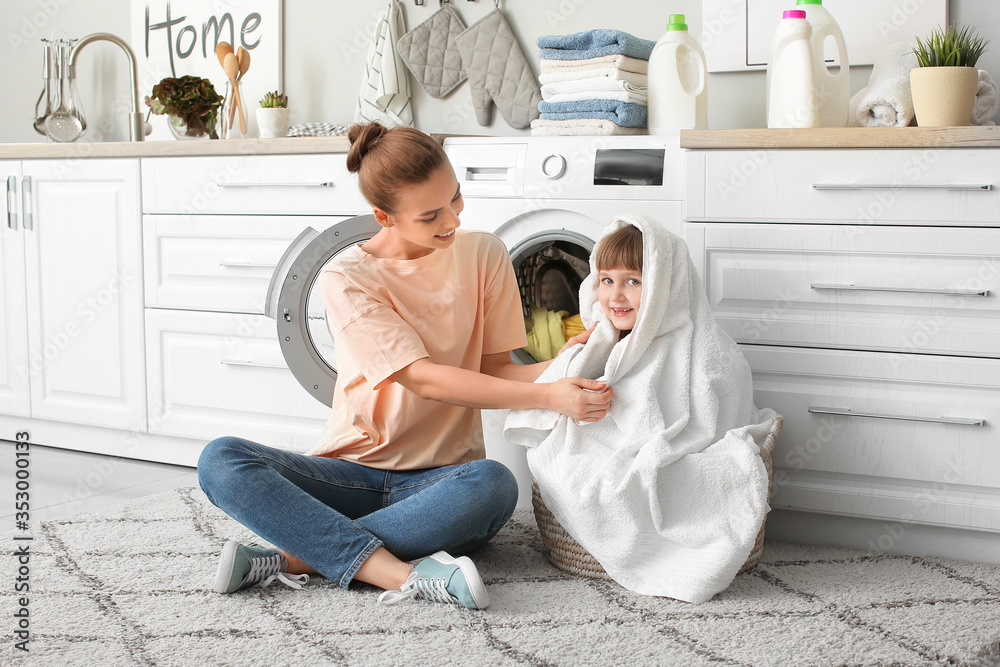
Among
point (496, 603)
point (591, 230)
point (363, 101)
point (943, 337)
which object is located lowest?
point (496, 603)

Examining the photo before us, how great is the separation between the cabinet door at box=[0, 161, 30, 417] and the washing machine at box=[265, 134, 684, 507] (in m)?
0.86

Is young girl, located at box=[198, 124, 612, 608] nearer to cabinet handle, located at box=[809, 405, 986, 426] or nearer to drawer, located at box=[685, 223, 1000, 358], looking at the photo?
drawer, located at box=[685, 223, 1000, 358]

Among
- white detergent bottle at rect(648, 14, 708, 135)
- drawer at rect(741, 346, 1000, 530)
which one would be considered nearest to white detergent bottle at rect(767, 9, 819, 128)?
white detergent bottle at rect(648, 14, 708, 135)

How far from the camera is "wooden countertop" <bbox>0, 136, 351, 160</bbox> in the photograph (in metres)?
2.07

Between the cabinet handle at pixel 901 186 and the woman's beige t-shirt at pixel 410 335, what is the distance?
0.58 metres

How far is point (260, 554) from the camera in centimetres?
148

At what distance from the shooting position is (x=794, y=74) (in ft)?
6.01

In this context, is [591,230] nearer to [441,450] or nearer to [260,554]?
[441,450]

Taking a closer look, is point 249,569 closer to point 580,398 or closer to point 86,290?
point 580,398

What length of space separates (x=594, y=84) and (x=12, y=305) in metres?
1.67

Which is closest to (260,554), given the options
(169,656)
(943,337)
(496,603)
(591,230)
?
(169,656)

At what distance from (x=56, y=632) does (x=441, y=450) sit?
65 centimetres

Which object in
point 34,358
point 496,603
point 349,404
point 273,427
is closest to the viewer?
point 496,603
